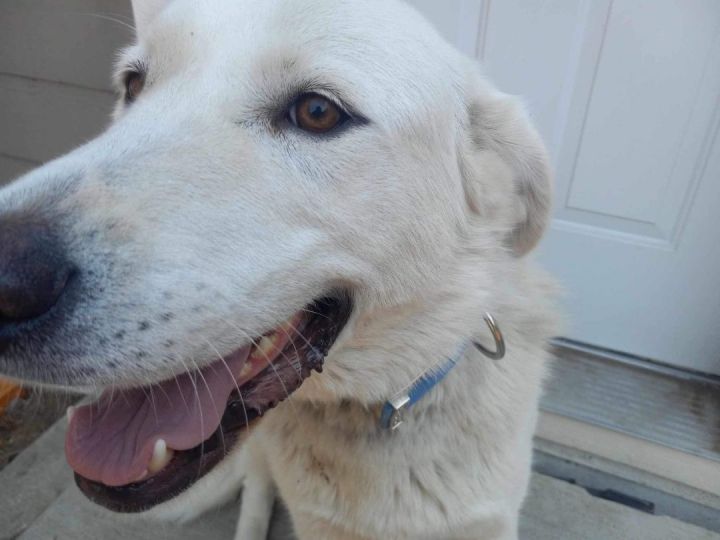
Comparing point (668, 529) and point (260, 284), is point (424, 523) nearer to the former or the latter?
point (260, 284)

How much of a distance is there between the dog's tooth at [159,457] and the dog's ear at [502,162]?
909mm

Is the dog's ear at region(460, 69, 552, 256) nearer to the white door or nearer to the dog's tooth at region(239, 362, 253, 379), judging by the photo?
the dog's tooth at region(239, 362, 253, 379)

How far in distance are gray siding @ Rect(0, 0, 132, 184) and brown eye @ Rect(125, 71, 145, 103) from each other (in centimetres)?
150

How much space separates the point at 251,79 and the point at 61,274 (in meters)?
0.56

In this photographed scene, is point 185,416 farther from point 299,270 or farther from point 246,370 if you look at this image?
point 299,270

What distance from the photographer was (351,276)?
4.05 feet

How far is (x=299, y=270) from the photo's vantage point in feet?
3.77

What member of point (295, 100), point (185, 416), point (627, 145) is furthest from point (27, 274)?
point (627, 145)

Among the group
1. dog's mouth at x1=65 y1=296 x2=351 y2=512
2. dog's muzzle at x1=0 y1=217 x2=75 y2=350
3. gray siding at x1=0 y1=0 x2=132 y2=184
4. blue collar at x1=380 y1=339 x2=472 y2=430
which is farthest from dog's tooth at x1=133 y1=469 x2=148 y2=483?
gray siding at x1=0 y1=0 x2=132 y2=184

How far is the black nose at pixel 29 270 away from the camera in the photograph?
870 millimetres

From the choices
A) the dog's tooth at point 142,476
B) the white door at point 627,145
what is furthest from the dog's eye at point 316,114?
the white door at point 627,145

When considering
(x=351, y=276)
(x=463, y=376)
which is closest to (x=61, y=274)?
(x=351, y=276)

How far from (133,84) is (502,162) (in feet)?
3.22

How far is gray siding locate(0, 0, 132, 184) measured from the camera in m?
2.92
